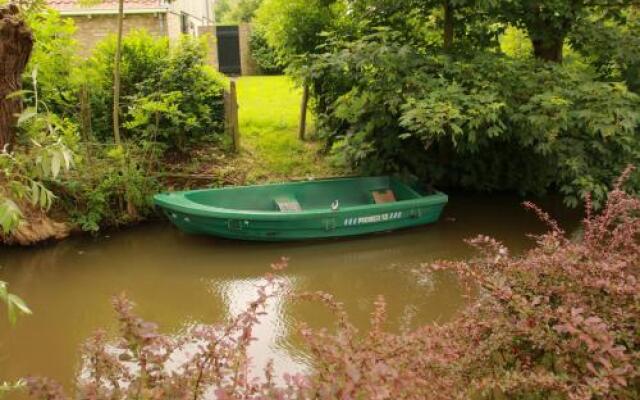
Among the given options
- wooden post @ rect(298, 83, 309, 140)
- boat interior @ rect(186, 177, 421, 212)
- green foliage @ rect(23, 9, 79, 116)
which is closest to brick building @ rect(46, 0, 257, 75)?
wooden post @ rect(298, 83, 309, 140)

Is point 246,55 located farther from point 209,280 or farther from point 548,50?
point 209,280

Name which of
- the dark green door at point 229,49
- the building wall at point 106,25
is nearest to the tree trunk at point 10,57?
the building wall at point 106,25

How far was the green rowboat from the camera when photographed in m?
6.69

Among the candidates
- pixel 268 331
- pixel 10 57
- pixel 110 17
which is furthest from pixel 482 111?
pixel 110 17

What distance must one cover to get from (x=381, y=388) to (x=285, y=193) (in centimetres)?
612

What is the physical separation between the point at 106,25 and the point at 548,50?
10.9 m

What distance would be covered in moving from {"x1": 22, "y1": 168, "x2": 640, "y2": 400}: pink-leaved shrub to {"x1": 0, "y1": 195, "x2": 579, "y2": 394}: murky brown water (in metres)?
1.75

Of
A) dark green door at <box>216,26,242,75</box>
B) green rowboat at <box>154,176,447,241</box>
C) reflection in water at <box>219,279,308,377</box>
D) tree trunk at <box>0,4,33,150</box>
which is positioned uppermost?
dark green door at <box>216,26,242,75</box>

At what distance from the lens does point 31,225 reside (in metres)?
6.82

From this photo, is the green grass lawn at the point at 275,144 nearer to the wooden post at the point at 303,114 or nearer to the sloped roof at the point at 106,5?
the wooden post at the point at 303,114

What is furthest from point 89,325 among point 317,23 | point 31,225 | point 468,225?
point 317,23

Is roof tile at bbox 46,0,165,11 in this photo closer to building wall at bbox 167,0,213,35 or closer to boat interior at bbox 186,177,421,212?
building wall at bbox 167,0,213,35

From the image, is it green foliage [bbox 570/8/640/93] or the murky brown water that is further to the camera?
green foliage [bbox 570/8/640/93]

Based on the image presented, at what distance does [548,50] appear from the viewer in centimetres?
836
